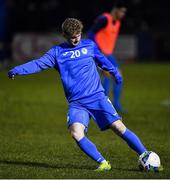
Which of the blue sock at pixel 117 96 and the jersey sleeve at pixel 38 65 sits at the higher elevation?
the jersey sleeve at pixel 38 65

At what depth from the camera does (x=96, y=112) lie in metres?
A: 8.41

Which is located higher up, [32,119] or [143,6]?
[32,119]

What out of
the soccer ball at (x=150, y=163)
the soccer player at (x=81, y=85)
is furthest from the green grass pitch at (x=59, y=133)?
the soccer player at (x=81, y=85)

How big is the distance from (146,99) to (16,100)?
3031 millimetres

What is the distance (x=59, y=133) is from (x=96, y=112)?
364 centimetres

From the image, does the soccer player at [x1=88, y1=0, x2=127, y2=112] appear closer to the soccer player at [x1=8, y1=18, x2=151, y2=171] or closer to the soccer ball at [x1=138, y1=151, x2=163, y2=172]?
the soccer player at [x1=8, y1=18, x2=151, y2=171]

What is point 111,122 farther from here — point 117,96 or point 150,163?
point 117,96

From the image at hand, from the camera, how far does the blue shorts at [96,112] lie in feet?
27.2

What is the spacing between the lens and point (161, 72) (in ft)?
80.6

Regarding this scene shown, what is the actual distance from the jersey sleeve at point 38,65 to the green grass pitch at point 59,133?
3.74 feet

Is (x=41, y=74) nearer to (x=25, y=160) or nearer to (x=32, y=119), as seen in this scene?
(x=32, y=119)

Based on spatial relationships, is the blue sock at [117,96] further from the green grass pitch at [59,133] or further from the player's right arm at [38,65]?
the player's right arm at [38,65]

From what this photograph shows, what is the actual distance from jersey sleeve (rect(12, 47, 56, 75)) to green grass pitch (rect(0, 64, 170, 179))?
1.14 m

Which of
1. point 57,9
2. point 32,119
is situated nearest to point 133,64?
point 57,9
